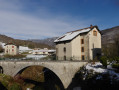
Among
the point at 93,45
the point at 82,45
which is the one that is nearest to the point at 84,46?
the point at 82,45

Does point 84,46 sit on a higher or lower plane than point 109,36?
lower

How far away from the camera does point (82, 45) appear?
31.7 meters

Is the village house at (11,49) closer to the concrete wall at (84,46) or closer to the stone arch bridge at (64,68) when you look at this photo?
the concrete wall at (84,46)

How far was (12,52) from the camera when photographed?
6506 cm

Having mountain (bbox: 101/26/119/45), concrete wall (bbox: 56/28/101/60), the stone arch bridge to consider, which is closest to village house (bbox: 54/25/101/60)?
concrete wall (bbox: 56/28/101/60)

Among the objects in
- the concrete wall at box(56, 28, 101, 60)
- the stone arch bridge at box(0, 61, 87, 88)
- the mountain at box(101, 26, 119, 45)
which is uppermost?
the mountain at box(101, 26, 119, 45)

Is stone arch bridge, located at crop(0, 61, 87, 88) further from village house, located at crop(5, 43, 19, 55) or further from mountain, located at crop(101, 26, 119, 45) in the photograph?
village house, located at crop(5, 43, 19, 55)

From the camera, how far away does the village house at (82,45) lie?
30.2m

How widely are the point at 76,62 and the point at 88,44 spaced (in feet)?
25.2

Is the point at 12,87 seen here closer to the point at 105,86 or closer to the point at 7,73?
the point at 7,73

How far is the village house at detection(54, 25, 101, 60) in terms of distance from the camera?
99.2 ft

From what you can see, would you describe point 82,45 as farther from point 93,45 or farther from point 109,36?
point 109,36

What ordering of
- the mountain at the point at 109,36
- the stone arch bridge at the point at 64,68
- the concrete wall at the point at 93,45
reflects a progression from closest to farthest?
the stone arch bridge at the point at 64,68 < the concrete wall at the point at 93,45 < the mountain at the point at 109,36

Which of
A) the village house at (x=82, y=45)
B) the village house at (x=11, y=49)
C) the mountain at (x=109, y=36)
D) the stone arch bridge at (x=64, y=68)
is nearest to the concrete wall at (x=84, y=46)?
the village house at (x=82, y=45)
